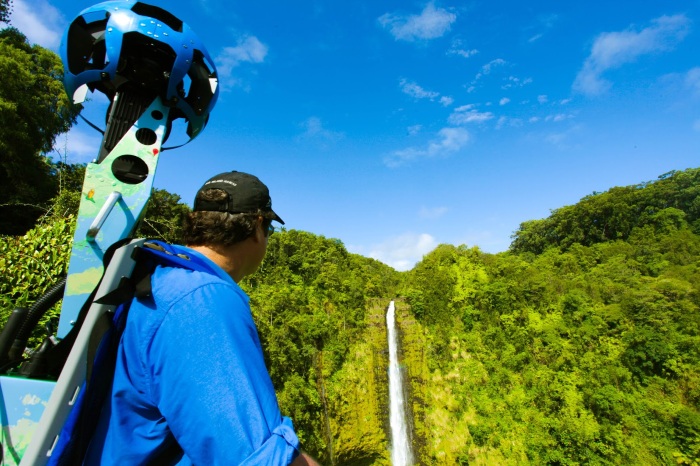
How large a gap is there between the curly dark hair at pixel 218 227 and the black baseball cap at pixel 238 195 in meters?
0.02

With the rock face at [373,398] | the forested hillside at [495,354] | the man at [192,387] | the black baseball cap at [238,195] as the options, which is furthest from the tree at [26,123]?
the rock face at [373,398]

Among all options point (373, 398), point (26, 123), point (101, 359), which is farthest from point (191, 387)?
point (373, 398)

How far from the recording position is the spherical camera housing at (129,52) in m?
1.52

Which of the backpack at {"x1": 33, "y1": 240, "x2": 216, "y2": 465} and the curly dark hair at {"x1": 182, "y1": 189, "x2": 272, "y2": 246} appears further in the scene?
the curly dark hair at {"x1": 182, "y1": 189, "x2": 272, "y2": 246}

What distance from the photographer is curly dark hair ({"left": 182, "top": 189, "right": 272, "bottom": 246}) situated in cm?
122

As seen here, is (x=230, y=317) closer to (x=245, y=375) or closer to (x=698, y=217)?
(x=245, y=375)

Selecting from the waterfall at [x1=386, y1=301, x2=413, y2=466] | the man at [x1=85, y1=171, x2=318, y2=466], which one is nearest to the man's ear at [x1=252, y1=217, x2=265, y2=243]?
the man at [x1=85, y1=171, x2=318, y2=466]

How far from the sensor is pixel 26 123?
31.6 feet

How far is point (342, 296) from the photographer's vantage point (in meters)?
25.8

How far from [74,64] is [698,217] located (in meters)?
52.7

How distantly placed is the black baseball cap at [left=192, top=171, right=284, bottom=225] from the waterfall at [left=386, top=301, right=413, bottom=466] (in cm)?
2531

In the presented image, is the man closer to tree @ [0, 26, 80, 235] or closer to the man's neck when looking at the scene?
the man's neck

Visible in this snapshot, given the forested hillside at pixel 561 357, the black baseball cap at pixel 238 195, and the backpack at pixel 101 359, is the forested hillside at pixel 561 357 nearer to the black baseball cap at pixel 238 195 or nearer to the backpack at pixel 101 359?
the black baseball cap at pixel 238 195

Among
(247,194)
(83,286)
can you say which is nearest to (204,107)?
(247,194)
